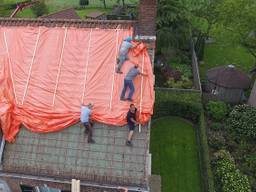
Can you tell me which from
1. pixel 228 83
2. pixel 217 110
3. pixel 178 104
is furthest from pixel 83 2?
pixel 217 110

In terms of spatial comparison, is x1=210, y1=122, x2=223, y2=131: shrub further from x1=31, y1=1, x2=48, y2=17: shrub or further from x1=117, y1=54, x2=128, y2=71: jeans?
x1=31, y1=1, x2=48, y2=17: shrub

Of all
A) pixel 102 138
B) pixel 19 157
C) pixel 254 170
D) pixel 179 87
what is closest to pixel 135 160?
pixel 102 138

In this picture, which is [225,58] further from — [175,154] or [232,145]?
[175,154]

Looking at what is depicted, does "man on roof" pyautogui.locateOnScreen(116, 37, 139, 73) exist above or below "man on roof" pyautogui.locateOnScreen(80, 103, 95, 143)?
above

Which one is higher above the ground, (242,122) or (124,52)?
(124,52)

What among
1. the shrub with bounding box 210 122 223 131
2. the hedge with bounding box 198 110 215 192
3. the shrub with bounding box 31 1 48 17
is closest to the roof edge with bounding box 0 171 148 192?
the hedge with bounding box 198 110 215 192
